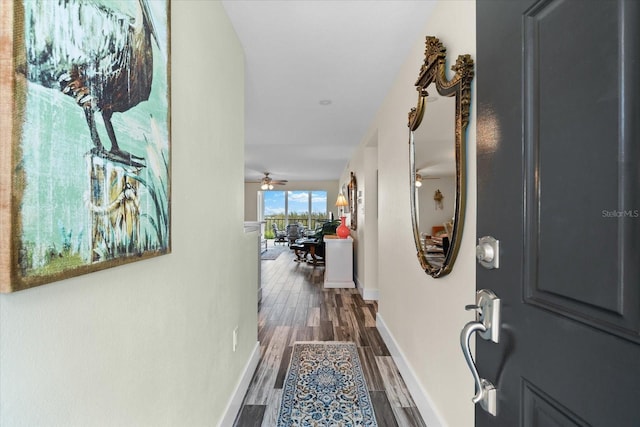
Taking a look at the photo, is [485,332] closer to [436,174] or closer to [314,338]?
[436,174]

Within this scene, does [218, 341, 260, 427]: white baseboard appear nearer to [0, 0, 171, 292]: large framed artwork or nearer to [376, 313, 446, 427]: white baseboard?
[376, 313, 446, 427]: white baseboard

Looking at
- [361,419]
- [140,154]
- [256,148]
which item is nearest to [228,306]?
[361,419]

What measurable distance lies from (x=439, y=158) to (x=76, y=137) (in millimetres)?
1546

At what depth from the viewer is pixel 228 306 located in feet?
5.87

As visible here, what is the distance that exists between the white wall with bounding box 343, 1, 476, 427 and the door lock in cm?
60

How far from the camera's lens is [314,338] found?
9.89 feet

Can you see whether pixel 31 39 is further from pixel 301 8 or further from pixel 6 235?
pixel 301 8

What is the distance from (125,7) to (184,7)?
21.2 inches

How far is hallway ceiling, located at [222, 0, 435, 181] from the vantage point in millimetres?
1752

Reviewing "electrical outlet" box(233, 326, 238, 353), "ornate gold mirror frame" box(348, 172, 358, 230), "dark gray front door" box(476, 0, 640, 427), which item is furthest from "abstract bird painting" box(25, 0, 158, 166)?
"ornate gold mirror frame" box(348, 172, 358, 230)

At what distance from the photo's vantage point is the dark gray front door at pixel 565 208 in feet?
1.45

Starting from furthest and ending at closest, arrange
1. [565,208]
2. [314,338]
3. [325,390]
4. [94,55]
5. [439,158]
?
[314,338], [325,390], [439,158], [94,55], [565,208]

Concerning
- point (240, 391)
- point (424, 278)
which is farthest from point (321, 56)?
point (240, 391)

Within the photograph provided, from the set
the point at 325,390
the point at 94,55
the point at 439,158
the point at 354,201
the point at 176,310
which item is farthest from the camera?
the point at 354,201
